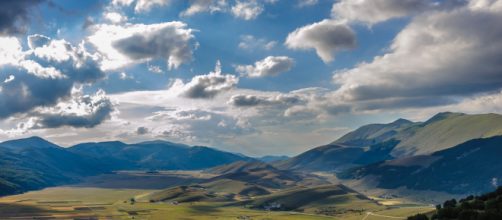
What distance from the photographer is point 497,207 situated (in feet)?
406

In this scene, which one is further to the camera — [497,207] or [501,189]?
[501,189]

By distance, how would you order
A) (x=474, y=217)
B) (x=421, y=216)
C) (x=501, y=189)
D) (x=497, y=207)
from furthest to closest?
(x=501, y=189) → (x=421, y=216) → (x=497, y=207) → (x=474, y=217)

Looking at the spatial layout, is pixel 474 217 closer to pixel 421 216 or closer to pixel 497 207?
pixel 497 207

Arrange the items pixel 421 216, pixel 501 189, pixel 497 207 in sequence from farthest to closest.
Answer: pixel 501 189, pixel 421 216, pixel 497 207

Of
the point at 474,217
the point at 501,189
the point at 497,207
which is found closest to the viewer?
the point at 474,217

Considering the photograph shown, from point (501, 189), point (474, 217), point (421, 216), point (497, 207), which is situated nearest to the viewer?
point (474, 217)

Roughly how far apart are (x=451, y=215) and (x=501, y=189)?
39679mm

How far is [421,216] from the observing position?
140375 millimetres

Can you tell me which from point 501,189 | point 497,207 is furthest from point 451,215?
point 501,189

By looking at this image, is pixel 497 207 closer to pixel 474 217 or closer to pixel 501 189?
pixel 474 217

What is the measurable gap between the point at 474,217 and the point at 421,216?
25.3 m

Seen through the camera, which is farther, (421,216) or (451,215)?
(421,216)

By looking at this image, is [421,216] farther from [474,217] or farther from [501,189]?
[501,189]

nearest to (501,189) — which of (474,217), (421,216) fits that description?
(421,216)
